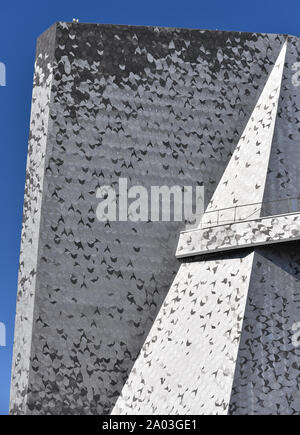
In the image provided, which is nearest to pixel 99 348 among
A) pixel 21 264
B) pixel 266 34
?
pixel 21 264

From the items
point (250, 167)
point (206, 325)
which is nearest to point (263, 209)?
point (250, 167)

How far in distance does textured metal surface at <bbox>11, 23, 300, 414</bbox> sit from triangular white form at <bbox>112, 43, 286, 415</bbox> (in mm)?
398

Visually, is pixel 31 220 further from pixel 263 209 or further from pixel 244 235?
pixel 263 209

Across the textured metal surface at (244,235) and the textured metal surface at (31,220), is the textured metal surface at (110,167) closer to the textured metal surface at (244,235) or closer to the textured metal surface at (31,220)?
the textured metal surface at (31,220)

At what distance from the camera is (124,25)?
1347 inches

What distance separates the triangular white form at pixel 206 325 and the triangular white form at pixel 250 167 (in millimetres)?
40

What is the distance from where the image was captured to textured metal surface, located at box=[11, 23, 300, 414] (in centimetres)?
3166

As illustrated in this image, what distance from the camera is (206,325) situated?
98.3 feet

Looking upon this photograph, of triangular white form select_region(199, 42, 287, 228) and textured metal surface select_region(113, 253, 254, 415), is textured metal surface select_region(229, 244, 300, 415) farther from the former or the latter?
triangular white form select_region(199, 42, 287, 228)

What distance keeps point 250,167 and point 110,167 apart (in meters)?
4.11

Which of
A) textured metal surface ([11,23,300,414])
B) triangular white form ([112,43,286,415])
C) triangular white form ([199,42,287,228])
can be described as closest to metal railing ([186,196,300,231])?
triangular white form ([199,42,287,228])

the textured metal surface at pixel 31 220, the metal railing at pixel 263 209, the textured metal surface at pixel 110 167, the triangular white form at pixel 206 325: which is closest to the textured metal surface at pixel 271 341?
the triangular white form at pixel 206 325
